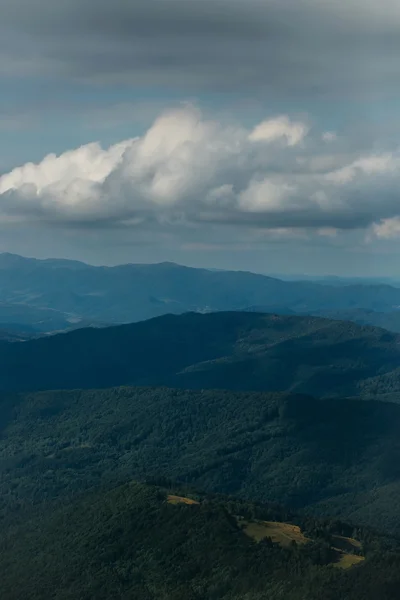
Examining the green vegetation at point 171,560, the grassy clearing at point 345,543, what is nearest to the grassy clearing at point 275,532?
the green vegetation at point 171,560

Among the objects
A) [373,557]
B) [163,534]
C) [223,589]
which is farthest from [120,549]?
[373,557]

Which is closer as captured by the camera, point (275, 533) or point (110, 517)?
point (275, 533)

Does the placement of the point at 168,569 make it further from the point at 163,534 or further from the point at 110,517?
the point at 110,517

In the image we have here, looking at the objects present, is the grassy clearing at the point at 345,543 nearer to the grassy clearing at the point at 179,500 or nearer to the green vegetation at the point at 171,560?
the green vegetation at the point at 171,560

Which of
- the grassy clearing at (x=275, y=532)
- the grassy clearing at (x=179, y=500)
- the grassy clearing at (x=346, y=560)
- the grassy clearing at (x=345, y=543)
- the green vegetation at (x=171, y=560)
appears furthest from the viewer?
the grassy clearing at (x=179, y=500)

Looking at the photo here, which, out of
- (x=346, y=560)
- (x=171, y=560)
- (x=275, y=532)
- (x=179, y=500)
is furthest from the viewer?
(x=179, y=500)

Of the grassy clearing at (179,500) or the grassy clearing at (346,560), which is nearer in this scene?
the grassy clearing at (346,560)

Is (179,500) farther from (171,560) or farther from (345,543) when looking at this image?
(345,543)

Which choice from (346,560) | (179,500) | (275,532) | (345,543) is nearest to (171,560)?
(275,532)
